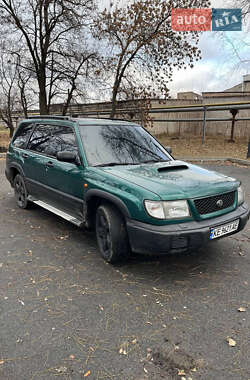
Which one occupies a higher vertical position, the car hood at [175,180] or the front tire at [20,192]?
the car hood at [175,180]

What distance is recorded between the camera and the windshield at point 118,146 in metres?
3.88

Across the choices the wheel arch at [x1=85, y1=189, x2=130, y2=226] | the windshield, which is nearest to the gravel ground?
the wheel arch at [x1=85, y1=189, x2=130, y2=226]

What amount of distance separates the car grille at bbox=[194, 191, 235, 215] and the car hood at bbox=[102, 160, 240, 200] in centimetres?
6

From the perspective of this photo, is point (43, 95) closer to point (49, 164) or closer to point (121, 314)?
point (49, 164)

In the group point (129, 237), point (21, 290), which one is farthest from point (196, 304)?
point (21, 290)

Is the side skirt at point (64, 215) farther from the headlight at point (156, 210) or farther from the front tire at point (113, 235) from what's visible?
the headlight at point (156, 210)

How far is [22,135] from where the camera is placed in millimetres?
5730

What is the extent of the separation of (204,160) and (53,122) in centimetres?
802

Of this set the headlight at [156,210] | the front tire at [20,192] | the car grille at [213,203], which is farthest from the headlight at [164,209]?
the front tire at [20,192]

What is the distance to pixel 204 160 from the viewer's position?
11523 mm

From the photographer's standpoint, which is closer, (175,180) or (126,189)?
(126,189)

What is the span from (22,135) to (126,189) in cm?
347

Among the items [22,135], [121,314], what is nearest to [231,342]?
[121,314]

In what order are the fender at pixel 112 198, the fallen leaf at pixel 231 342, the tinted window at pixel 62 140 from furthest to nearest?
the tinted window at pixel 62 140 → the fender at pixel 112 198 → the fallen leaf at pixel 231 342
